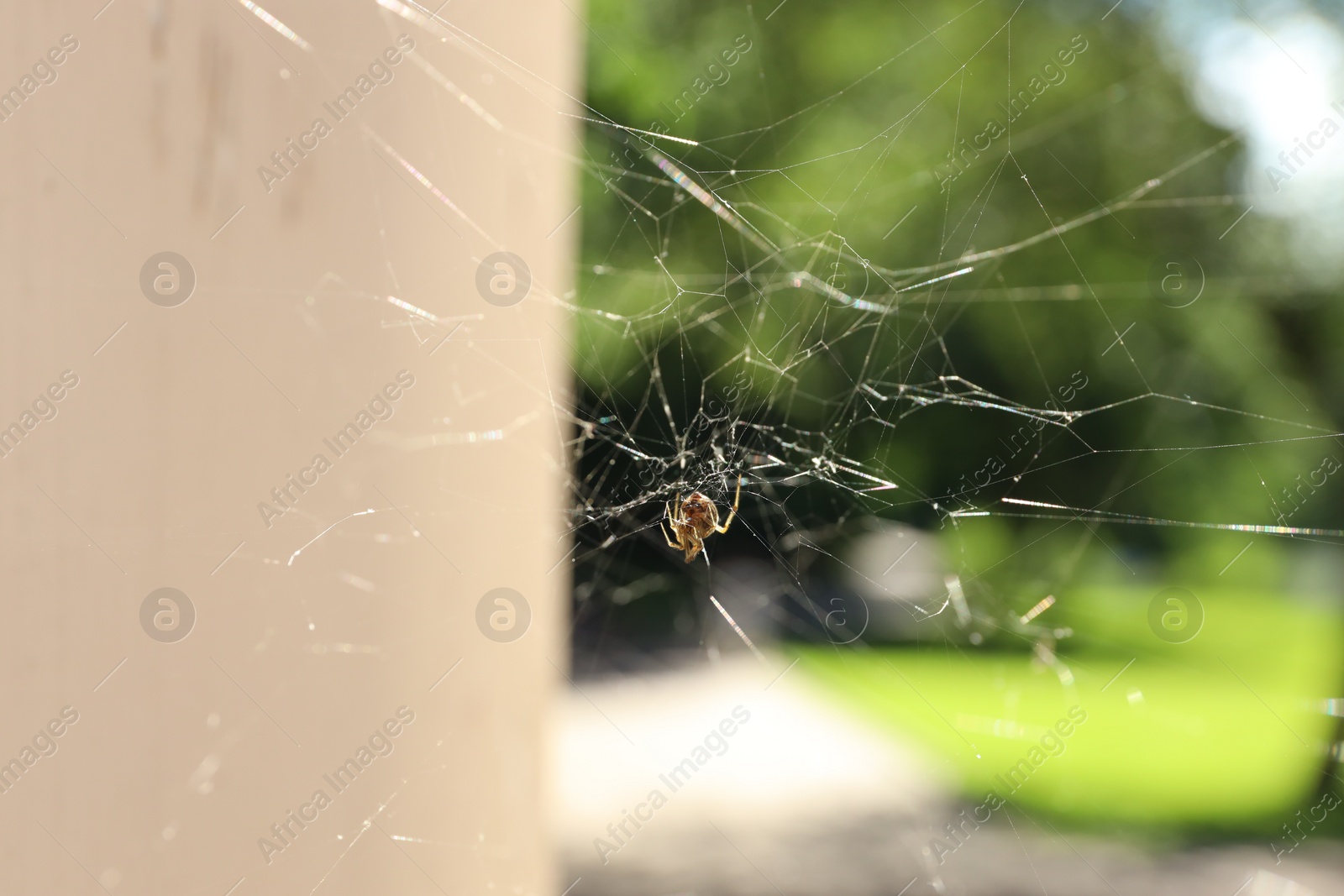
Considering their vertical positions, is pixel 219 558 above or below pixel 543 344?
below

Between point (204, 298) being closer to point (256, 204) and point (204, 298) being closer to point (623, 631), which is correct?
point (256, 204)

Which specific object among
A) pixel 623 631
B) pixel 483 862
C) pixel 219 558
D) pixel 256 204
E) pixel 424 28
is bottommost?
pixel 623 631

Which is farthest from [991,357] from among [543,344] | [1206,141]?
[543,344]

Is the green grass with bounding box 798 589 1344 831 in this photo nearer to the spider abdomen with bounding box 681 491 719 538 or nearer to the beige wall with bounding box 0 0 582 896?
the spider abdomen with bounding box 681 491 719 538

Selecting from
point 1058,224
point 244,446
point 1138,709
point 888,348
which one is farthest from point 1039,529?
point 244,446

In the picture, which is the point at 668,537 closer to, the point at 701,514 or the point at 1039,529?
the point at 701,514

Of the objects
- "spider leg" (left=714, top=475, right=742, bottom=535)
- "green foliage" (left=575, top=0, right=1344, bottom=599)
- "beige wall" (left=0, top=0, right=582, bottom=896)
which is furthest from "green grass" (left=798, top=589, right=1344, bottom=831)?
"beige wall" (left=0, top=0, right=582, bottom=896)
